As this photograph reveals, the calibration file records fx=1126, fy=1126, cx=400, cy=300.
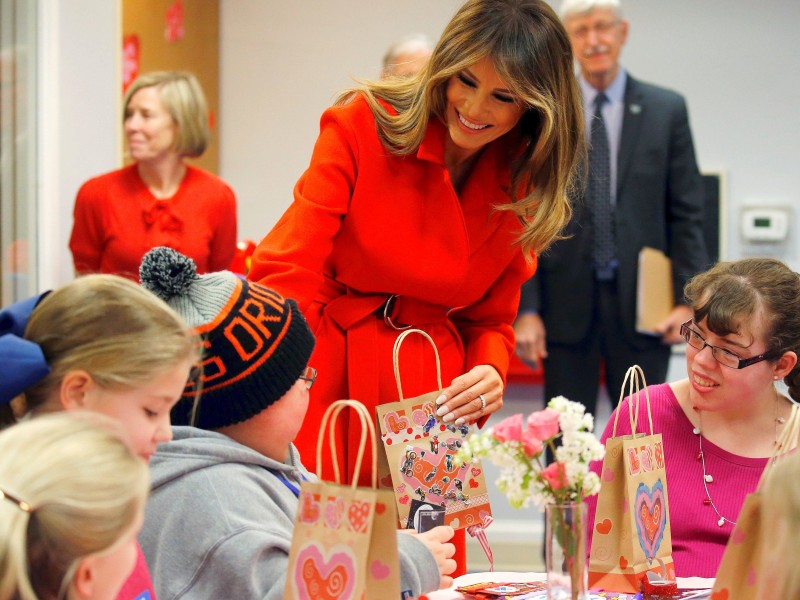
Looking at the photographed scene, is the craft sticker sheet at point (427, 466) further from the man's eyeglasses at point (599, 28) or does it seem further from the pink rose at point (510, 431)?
the man's eyeglasses at point (599, 28)

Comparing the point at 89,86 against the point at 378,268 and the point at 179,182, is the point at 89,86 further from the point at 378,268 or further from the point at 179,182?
the point at 378,268

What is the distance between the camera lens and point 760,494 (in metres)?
1.26

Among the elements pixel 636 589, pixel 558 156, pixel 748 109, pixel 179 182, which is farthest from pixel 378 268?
pixel 748 109

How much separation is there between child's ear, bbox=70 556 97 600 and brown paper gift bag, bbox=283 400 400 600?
284mm

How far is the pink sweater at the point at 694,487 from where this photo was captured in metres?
2.02

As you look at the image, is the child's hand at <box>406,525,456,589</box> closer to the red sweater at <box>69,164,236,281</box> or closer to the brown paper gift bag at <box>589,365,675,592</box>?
the brown paper gift bag at <box>589,365,675,592</box>

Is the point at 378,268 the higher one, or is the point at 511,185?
the point at 511,185

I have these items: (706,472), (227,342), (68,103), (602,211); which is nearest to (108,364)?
(227,342)

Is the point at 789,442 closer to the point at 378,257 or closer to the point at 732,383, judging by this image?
the point at 732,383

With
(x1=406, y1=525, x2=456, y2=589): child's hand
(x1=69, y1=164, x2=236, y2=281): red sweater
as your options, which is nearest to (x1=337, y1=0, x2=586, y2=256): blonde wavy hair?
(x1=406, y1=525, x2=456, y2=589): child's hand

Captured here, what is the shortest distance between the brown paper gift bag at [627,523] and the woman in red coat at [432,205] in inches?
14.5

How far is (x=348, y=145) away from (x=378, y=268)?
0.79 ft

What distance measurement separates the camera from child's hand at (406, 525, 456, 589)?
157cm

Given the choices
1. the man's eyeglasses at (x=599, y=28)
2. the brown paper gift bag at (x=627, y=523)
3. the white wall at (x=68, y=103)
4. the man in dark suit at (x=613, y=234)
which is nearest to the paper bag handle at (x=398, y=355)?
the brown paper gift bag at (x=627, y=523)
